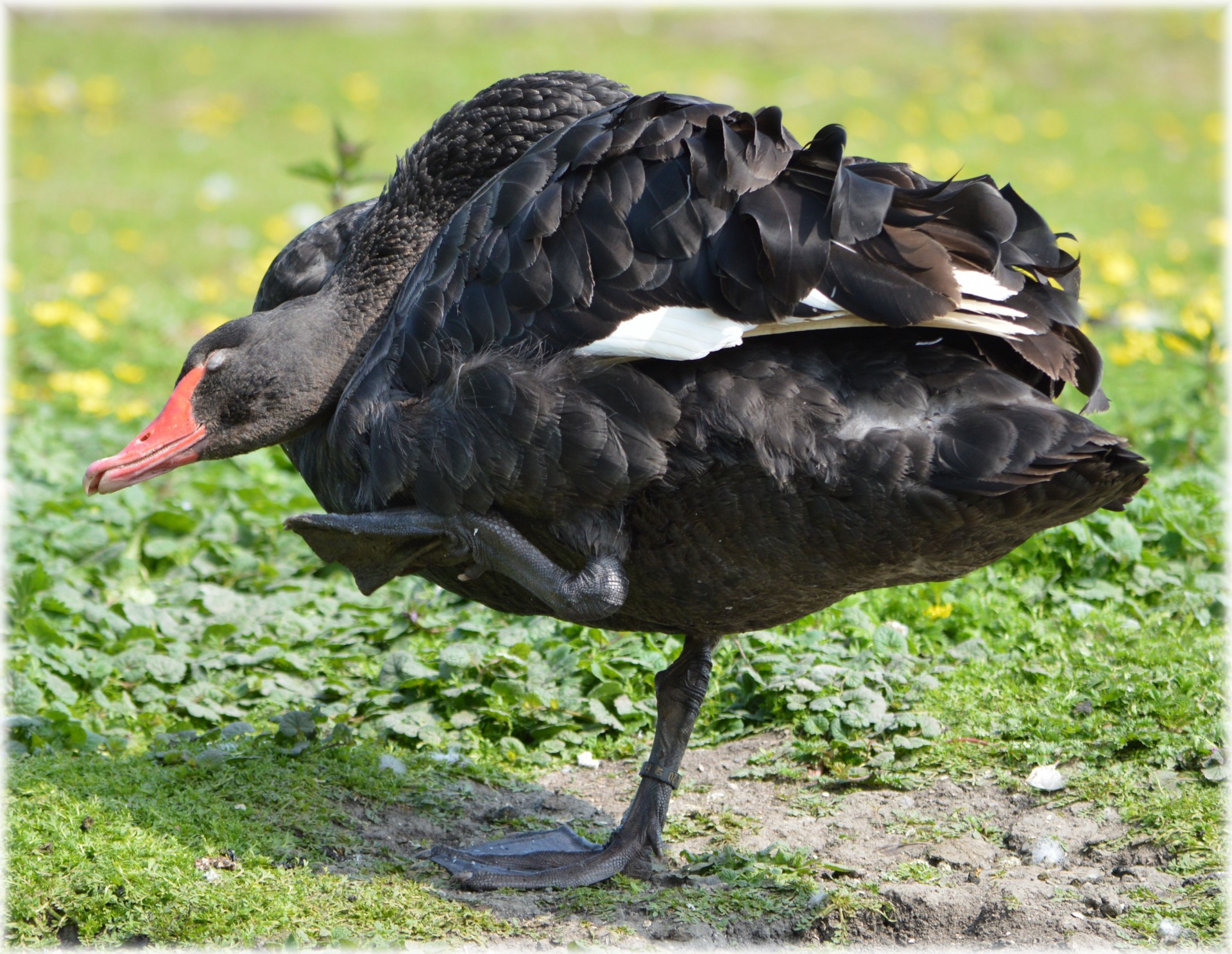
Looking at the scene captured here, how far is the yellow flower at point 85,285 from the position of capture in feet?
22.2

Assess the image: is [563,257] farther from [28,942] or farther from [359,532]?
[28,942]

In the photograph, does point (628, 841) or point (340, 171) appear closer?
point (628, 841)

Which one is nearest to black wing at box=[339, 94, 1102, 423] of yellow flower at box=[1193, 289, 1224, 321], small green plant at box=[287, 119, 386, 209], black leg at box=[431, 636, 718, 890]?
black leg at box=[431, 636, 718, 890]

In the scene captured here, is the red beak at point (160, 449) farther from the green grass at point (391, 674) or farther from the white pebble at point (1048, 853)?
the white pebble at point (1048, 853)

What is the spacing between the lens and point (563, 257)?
2619mm

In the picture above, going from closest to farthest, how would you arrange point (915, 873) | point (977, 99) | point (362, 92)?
point (915, 873), point (362, 92), point (977, 99)

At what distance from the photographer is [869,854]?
3176 mm

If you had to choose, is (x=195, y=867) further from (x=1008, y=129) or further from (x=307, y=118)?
(x=1008, y=129)

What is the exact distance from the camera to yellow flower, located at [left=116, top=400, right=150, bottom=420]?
5.45 metres

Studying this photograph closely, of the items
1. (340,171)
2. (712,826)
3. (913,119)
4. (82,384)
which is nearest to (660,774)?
(712,826)

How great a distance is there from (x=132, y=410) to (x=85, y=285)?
60.2 inches

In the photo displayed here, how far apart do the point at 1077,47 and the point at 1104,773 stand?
11.1 metres

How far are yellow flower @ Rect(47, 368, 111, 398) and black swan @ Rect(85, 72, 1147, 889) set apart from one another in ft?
9.56

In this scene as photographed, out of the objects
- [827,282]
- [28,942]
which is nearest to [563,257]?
[827,282]
